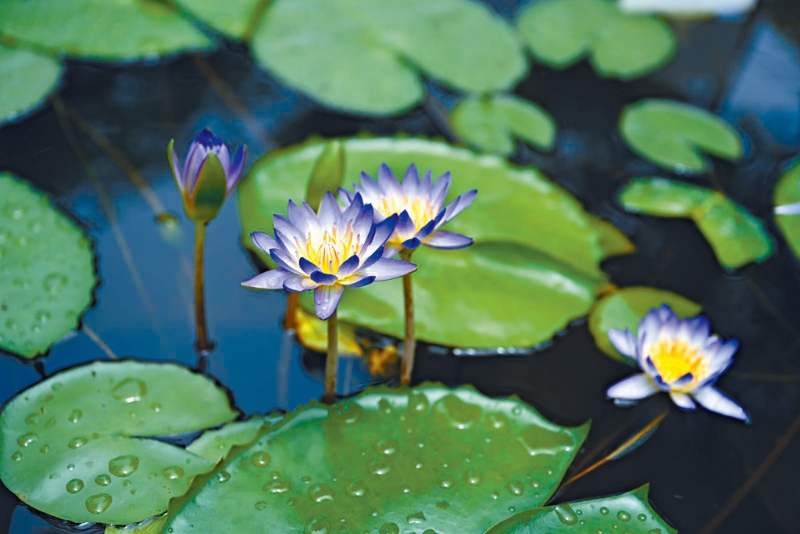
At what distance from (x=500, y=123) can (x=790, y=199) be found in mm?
1062

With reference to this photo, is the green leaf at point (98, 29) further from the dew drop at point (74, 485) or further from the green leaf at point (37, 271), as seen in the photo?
the dew drop at point (74, 485)

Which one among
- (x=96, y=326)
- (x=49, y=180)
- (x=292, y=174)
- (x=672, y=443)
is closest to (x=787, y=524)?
(x=672, y=443)

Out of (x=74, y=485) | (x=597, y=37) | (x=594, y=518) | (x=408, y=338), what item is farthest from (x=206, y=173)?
(x=597, y=37)

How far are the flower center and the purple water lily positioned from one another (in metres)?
0.81

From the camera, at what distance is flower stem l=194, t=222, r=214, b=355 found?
1.71 meters

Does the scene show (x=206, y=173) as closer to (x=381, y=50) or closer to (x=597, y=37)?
(x=381, y=50)

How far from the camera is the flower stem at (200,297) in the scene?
5.59 feet

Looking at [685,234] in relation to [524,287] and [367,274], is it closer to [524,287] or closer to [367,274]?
[524,287]

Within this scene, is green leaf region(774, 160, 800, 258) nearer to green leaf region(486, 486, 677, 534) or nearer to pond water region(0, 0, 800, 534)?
pond water region(0, 0, 800, 534)

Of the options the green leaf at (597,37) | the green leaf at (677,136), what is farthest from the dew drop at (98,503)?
the green leaf at (597,37)

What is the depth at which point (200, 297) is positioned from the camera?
1.79 meters

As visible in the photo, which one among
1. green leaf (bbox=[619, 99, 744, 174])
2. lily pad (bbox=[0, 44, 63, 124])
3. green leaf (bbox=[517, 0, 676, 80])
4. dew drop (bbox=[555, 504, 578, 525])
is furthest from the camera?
green leaf (bbox=[517, 0, 676, 80])

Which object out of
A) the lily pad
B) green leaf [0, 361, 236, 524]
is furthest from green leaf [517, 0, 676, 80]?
green leaf [0, 361, 236, 524]

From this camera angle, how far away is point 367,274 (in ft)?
4.64
